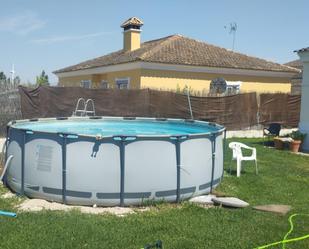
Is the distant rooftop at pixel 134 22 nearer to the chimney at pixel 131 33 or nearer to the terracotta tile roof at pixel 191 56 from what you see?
the chimney at pixel 131 33

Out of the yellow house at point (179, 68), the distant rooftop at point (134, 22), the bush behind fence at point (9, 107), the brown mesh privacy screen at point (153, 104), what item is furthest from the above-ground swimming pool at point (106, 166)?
the distant rooftop at point (134, 22)

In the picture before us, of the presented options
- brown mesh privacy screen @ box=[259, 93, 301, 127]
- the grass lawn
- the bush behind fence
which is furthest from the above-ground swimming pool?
brown mesh privacy screen @ box=[259, 93, 301, 127]

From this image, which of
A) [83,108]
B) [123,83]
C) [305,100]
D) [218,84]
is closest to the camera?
[305,100]

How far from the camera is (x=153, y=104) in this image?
20703 millimetres

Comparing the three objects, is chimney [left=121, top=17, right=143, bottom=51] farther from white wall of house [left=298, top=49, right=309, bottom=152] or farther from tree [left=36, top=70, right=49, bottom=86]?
white wall of house [left=298, top=49, right=309, bottom=152]

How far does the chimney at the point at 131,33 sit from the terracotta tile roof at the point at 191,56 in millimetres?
648

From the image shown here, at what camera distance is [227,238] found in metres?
6.26

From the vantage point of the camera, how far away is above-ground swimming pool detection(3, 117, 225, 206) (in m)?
7.75

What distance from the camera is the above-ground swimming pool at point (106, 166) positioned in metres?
7.75

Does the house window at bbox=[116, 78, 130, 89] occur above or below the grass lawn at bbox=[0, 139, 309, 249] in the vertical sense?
above

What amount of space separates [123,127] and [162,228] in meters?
7.61

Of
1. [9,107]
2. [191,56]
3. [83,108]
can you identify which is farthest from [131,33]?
[9,107]

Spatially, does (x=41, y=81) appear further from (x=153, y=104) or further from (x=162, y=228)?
(x=162, y=228)

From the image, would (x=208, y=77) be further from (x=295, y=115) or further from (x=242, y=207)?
(x=242, y=207)
